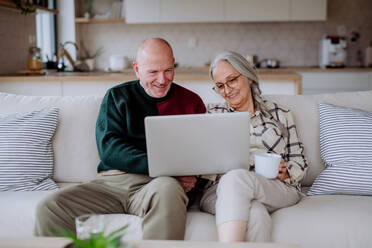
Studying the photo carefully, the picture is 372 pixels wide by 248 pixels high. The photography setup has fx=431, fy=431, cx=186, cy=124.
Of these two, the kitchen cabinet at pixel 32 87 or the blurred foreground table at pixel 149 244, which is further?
the kitchen cabinet at pixel 32 87

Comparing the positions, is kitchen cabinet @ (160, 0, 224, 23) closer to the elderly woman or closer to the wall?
the wall

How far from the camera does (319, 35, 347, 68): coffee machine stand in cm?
548

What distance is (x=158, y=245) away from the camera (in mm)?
1221

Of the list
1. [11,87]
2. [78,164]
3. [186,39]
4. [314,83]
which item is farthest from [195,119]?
[186,39]

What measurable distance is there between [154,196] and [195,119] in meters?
0.35

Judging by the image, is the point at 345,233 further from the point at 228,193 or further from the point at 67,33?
the point at 67,33

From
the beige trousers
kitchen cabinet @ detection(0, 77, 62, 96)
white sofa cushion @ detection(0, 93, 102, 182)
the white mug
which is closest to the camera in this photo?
the beige trousers

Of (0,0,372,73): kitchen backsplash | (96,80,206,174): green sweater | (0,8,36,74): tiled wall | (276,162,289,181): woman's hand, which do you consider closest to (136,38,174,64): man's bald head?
(96,80,206,174): green sweater

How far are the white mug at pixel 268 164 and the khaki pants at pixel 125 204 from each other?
0.33 meters

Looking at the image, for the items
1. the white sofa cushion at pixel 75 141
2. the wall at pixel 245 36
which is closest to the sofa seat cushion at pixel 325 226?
the white sofa cushion at pixel 75 141

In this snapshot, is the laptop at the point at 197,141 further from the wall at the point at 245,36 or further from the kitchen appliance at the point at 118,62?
the wall at the point at 245,36

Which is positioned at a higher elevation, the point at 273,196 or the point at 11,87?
the point at 11,87

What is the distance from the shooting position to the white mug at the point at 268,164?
165 centimetres

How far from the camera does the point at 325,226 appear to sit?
5.55 feet
